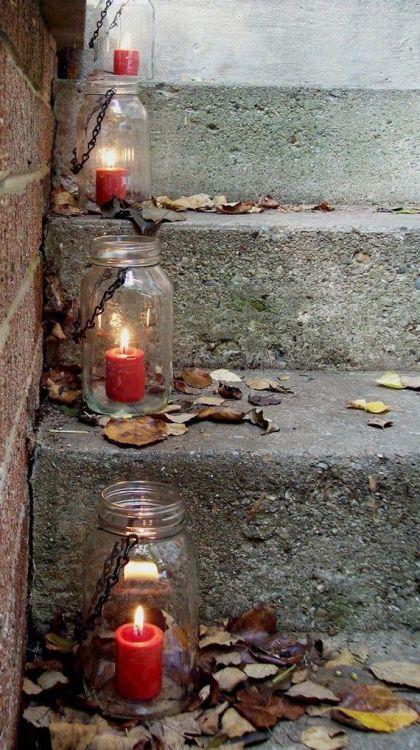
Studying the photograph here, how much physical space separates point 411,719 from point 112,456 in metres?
0.62

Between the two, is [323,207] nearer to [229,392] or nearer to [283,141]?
[283,141]

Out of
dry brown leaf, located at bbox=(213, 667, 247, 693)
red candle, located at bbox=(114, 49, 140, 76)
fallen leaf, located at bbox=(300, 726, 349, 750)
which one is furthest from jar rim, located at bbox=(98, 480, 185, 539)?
red candle, located at bbox=(114, 49, 140, 76)

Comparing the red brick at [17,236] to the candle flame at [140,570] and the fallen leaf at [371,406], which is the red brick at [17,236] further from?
the fallen leaf at [371,406]

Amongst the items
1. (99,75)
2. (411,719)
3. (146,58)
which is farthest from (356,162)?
(411,719)

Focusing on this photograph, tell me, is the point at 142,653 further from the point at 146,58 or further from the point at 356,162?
the point at 146,58

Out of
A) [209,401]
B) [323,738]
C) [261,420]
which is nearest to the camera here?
[323,738]

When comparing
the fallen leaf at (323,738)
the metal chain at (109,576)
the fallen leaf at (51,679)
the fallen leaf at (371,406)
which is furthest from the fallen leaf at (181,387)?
the fallen leaf at (323,738)

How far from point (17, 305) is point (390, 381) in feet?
2.87

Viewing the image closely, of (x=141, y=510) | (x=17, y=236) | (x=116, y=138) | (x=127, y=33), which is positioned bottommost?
(x=141, y=510)

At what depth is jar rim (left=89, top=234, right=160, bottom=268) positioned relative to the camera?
1.70m

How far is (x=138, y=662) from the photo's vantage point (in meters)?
1.26

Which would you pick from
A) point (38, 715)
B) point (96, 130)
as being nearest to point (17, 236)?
point (38, 715)

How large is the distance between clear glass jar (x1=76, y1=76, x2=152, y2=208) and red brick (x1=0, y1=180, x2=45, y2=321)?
0.38 metres

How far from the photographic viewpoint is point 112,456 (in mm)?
1467
